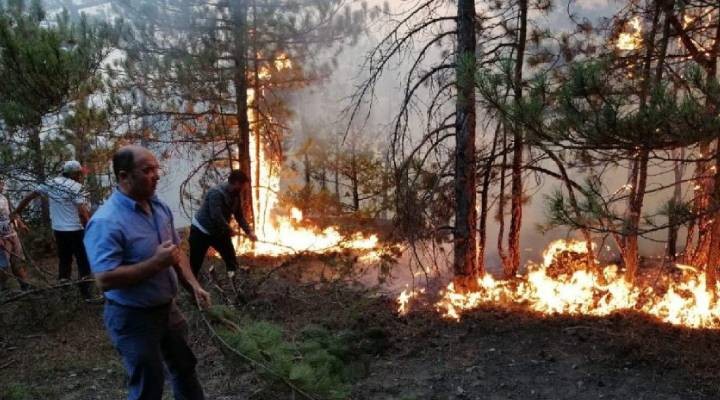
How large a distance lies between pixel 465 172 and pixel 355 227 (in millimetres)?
6068

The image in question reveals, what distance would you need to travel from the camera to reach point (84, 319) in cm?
713

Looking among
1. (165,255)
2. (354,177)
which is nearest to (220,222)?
(165,255)

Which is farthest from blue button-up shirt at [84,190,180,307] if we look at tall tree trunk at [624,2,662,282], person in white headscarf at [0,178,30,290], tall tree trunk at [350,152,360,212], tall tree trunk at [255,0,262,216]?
tall tree trunk at [350,152,360,212]

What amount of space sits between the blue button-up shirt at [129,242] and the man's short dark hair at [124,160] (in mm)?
153

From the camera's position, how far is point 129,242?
3045mm

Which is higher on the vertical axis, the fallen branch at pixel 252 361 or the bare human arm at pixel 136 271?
the bare human arm at pixel 136 271

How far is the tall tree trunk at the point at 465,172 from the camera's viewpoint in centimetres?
684

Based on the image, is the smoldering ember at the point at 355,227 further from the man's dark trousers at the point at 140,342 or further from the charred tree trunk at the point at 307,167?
the charred tree trunk at the point at 307,167

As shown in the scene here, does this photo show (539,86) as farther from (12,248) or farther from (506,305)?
(12,248)

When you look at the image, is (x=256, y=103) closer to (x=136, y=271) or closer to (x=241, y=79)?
(x=241, y=79)

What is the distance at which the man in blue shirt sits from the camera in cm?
294

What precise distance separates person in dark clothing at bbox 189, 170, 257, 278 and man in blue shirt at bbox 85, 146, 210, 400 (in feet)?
12.0

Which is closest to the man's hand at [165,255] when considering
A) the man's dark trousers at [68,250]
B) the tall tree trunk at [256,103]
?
the man's dark trousers at [68,250]

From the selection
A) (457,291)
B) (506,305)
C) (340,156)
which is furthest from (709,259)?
(340,156)
